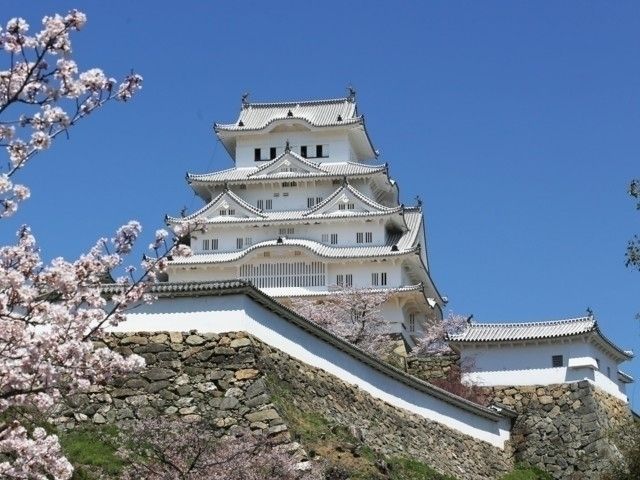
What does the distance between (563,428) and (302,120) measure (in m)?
25.8

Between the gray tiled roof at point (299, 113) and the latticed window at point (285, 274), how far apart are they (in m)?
8.51

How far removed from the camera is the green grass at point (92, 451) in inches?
672

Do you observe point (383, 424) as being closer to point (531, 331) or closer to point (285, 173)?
point (531, 331)

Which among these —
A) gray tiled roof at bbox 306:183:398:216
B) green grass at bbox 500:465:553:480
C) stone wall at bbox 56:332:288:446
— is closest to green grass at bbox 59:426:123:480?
stone wall at bbox 56:332:288:446

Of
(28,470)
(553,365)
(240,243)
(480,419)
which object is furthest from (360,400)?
(240,243)

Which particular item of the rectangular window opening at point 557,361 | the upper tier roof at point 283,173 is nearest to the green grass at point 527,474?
the rectangular window opening at point 557,361

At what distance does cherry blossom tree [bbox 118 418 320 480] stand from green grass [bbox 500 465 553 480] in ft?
42.9

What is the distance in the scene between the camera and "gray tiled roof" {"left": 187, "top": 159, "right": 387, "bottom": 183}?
50734 mm

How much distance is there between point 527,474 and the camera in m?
29.6

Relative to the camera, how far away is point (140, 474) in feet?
51.0

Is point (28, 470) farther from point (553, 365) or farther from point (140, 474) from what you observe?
point (553, 365)

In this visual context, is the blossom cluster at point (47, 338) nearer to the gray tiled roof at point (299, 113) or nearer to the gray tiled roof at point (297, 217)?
the gray tiled roof at point (297, 217)

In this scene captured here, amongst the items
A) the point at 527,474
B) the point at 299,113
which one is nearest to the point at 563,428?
the point at 527,474

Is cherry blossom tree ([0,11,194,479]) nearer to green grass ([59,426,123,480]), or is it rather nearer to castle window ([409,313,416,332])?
green grass ([59,426,123,480])
